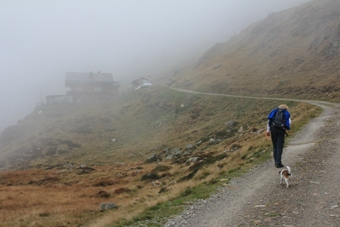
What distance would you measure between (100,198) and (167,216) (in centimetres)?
1217

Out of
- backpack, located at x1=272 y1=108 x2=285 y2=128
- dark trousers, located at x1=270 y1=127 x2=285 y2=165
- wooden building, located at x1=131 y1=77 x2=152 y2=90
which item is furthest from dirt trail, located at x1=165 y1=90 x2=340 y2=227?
wooden building, located at x1=131 y1=77 x2=152 y2=90

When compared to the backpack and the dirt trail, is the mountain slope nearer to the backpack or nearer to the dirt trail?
the dirt trail

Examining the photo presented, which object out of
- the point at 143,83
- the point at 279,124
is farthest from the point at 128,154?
the point at 143,83

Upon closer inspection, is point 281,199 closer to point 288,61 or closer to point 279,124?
point 279,124

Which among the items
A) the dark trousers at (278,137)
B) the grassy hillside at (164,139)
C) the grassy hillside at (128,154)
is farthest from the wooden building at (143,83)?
the dark trousers at (278,137)

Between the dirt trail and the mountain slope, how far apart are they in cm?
3217

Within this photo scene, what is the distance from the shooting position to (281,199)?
9672mm

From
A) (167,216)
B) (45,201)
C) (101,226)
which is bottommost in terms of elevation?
(45,201)

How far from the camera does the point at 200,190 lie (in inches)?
536

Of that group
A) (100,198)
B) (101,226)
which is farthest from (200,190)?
(100,198)

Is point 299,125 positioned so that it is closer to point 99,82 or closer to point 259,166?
point 259,166

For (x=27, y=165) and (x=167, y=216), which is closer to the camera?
(x=167, y=216)

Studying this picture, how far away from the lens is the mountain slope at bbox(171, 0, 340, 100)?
179ft

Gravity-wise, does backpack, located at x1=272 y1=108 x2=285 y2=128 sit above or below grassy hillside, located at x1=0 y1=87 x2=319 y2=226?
above
